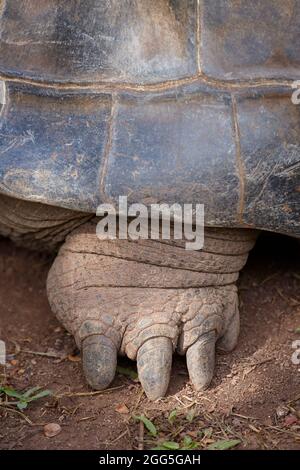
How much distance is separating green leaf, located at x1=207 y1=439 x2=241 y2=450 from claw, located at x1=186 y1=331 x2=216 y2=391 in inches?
10.6

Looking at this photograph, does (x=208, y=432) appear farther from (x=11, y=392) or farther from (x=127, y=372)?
(x=11, y=392)

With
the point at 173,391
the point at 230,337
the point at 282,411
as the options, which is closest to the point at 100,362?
the point at 173,391

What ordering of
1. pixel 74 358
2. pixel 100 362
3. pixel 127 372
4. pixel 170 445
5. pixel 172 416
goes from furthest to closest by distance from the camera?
pixel 74 358 < pixel 127 372 < pixel 100 362 < pixel 172 416 < pixel 170 445

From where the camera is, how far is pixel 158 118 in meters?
2.41

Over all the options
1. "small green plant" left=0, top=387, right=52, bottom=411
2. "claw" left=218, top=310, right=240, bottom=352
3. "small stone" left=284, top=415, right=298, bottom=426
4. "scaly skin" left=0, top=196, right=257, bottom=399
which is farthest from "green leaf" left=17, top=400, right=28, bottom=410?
"small stone" left=284, top=415, right=298, bottom=426

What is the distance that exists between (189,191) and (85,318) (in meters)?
0.59

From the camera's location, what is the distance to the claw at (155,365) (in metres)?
2.47

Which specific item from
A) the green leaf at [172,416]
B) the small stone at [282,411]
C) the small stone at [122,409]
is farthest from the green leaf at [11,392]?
the small stone at [282,411]

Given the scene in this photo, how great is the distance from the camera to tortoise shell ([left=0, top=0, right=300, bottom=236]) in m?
2.38

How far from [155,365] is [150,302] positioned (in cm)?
22

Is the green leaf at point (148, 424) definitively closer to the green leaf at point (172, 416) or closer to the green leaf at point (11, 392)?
the green leaf at point (172, 416)

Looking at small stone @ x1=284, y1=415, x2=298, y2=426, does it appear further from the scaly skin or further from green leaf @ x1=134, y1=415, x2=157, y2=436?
green leaf @ x1=134, y1=415, x2=157, y2=436

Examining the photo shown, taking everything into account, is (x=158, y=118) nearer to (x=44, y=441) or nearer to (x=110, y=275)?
(x=110, y=275)

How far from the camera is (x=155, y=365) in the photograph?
8.16ft
